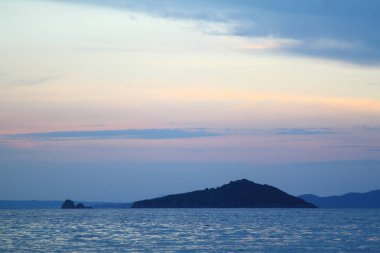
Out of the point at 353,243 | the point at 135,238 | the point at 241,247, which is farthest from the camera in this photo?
the point at 135,238

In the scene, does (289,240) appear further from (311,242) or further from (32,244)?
(32,244)

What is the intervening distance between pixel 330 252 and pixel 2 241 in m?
33.1

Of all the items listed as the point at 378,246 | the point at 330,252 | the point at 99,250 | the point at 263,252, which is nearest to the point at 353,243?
the point at 378,246

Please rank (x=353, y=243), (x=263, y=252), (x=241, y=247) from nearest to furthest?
(x=263, y=252) → (x=241, y=247) → (x=353, y=243)

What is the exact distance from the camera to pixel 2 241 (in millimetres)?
67188

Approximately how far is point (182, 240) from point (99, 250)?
41.2 ft

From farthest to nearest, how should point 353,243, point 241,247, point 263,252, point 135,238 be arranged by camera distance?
point 135,238 < point 353,243 < point 241,247 < point 263,252

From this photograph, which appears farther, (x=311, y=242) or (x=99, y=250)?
(x=311, y=242)

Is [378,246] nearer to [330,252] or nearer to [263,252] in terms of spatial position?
[330,252]

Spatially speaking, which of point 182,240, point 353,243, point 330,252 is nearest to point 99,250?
point 182,240

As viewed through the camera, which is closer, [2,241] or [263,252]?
[263,252]

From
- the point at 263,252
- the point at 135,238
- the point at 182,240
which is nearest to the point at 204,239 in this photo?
the point at 182,240

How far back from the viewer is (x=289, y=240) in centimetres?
6981

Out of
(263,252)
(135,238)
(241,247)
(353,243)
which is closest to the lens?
(263,252)
